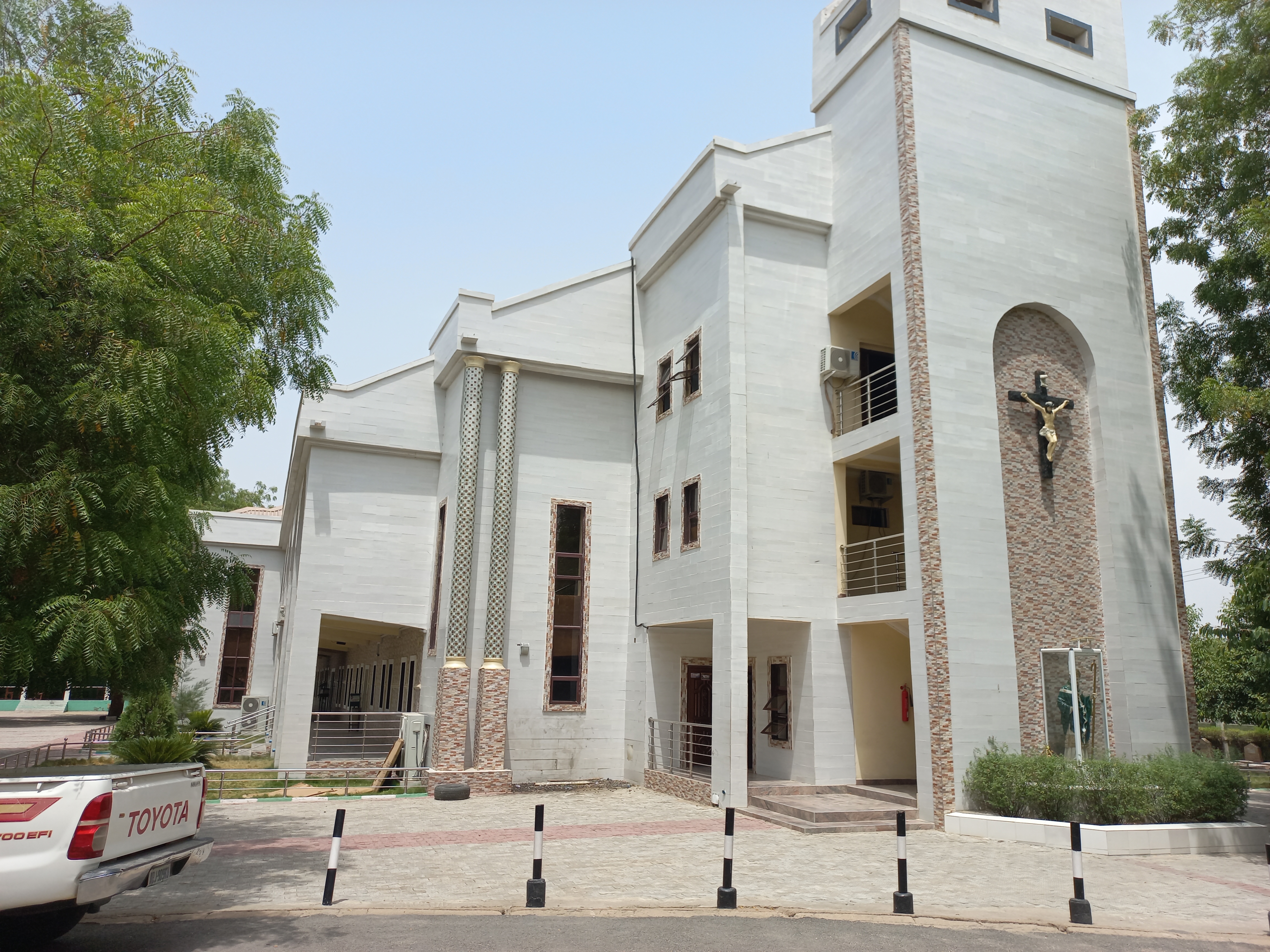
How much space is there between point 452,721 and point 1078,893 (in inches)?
496

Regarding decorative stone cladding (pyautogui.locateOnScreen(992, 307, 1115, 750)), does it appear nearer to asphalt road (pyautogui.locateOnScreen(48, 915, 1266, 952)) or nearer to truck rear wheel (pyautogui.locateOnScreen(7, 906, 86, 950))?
asphalt road (pyautogui.locateOnScreen(48, 915, 1266, 952))

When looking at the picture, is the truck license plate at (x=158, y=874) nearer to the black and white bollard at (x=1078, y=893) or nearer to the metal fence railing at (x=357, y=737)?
the black and white bollard at (x=1078, y=893)

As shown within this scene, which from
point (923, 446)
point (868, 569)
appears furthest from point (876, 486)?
point (923, 446)

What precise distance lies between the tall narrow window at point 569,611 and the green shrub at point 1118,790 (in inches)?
362

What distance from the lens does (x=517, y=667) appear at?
762 inches

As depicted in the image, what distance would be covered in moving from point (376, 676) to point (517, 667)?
45.8 feet

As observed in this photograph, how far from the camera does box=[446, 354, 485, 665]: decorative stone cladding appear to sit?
61.3ft

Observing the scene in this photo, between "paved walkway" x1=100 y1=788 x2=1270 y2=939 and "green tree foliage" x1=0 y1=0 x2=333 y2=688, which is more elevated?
"green tree foliage" x1=0 y1=0 x2=333 y2=688

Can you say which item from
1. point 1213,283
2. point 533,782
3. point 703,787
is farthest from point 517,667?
point 1213,283

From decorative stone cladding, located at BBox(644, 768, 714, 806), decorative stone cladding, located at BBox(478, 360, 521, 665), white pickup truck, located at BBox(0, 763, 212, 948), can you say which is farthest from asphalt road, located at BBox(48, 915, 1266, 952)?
decorative stone cladding, located at BBox(478, 360, 521, 665)

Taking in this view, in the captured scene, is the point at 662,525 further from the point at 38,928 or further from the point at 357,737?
the point at 357,737

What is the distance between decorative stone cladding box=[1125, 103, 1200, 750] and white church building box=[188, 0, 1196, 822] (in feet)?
0.32

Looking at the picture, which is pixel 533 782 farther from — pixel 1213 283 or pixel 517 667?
pixel 1213 283

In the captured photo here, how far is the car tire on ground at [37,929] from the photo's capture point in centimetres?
656
